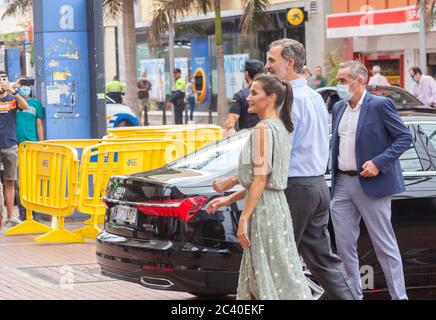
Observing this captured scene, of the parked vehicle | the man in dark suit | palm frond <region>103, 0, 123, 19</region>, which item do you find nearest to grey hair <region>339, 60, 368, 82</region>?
the man in dark suit

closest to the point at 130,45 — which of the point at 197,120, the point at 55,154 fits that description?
the point at 197,120

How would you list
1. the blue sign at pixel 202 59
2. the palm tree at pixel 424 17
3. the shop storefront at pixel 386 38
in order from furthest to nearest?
the blue sign at pixel 202 59
the shop storefront at pixel 386 38
the palm tree at pixel 424 17

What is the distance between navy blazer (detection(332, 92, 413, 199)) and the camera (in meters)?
7.64

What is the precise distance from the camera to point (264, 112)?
255 inches

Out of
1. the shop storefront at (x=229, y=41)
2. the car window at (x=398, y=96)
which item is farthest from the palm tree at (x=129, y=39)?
the car window at (x=398, y=96)

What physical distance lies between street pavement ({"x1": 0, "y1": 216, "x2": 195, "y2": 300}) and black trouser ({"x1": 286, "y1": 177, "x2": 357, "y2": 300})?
2000 mm

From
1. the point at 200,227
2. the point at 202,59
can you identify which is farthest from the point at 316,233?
the point at 202,59

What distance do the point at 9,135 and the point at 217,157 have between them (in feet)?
18.2

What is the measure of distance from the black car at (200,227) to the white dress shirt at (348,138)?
1.24 feet

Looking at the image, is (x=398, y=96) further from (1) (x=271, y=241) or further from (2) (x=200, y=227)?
(1) (x=271, y=241)

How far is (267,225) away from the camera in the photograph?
6.30 metres

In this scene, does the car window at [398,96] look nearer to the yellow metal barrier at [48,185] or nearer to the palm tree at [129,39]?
the yellow metal barrier at [48,185]

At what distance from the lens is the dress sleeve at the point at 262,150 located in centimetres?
628
